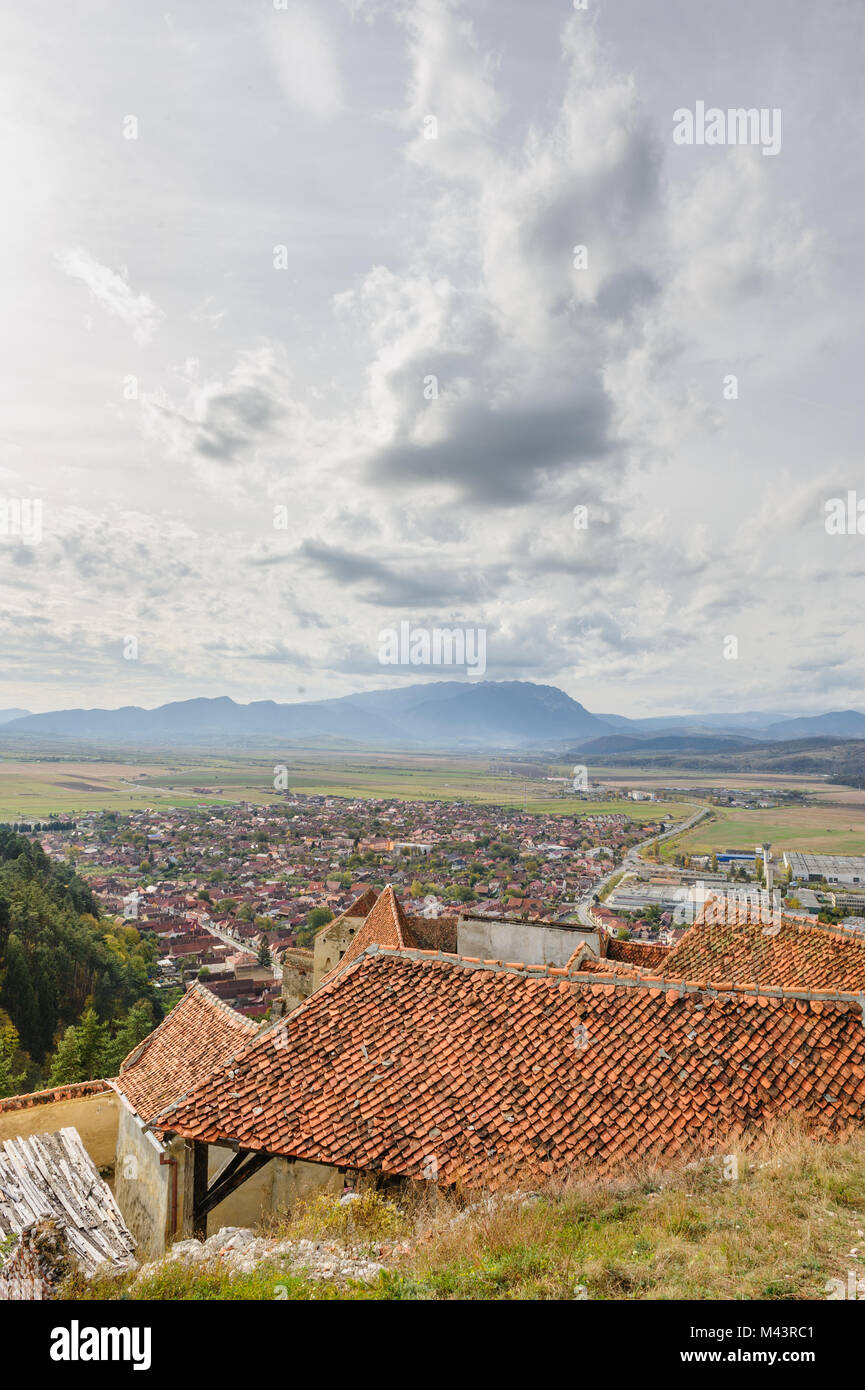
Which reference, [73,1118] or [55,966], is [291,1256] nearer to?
[73,1118]

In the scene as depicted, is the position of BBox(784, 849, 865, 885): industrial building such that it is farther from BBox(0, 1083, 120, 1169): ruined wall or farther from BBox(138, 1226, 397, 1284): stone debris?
BBox(138, 1226, 397, 1284): stone debris

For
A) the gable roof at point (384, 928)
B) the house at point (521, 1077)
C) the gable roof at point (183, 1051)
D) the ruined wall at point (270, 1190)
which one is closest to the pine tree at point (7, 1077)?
the gable roof at point (183, 1051)

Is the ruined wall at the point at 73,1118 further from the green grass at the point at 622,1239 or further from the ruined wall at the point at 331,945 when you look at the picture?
the green grass at the point at 622,1239

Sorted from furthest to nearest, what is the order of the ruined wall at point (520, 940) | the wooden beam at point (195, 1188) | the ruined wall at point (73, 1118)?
the ruined wall at point (73, 1118) < the ruined wall at point (520, 940) < the wooden beam at point (195, 1188)

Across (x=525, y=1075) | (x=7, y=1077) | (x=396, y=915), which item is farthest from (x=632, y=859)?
(x=525, y=1075)

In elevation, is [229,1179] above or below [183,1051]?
above
